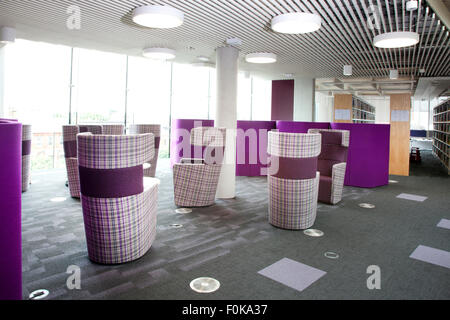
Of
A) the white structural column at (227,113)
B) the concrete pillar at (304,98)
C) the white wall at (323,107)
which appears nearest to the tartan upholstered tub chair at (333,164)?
the white structural column at (227,113)

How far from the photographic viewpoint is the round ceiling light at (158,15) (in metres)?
4.15

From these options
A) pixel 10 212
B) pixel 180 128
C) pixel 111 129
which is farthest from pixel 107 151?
pixel 180 128

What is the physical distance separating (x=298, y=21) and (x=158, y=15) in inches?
73.9

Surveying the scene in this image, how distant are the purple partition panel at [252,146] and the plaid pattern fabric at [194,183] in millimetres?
3028

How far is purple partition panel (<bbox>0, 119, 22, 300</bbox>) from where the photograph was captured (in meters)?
1.79

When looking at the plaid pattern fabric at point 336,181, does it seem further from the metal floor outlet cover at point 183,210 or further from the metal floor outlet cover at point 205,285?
the metal floor outlet cover at point 205,285

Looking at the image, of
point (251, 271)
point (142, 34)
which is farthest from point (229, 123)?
point (251, 271)

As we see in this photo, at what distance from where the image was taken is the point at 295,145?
390 cm

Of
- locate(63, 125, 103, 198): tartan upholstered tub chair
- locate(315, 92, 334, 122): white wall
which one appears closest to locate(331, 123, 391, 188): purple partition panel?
locate(63, 125, 103, 198): tartan upholstered tub chair

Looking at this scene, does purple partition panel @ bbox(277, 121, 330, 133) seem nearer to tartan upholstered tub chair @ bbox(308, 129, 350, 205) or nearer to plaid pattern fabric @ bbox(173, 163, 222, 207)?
tartan upholstered tub chair @ bbox(308, 129, 350, 205)

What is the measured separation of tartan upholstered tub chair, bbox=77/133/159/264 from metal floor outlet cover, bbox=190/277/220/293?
2.41ft

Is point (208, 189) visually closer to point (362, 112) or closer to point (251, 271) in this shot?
point (251, 271)

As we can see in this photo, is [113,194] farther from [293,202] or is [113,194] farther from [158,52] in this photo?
[158,52]
